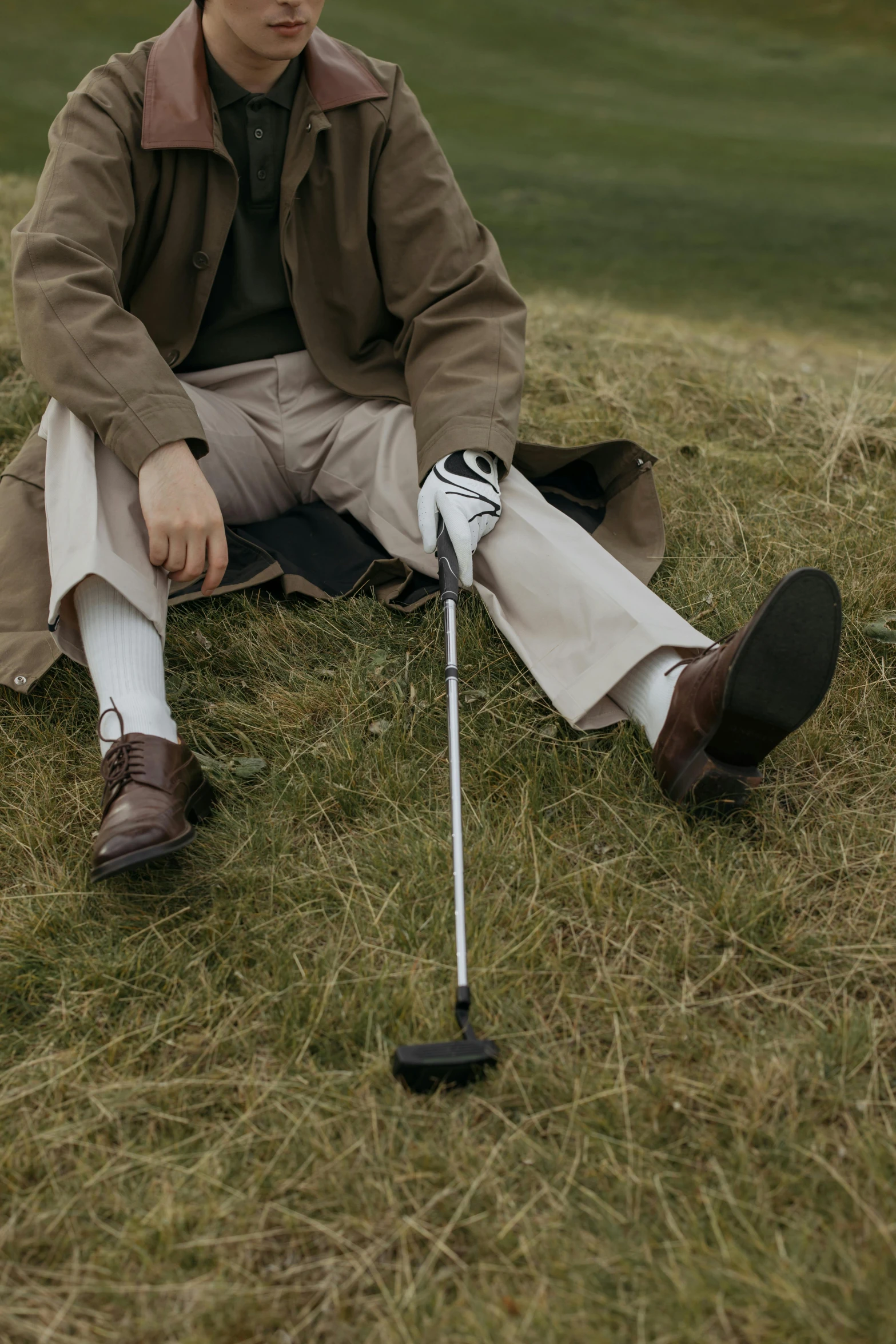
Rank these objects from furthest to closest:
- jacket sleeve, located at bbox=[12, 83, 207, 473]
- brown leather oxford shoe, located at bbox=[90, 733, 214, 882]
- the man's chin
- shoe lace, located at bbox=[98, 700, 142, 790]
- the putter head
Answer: the man's chin, jacket sleeve, located at bbox=[12, 83, 207, 473], shoe lace, located at bbox=[98, 700, 142, 790], brown leather oxford shoe, located at bbox=[90, 733, 214, 882], the putter head

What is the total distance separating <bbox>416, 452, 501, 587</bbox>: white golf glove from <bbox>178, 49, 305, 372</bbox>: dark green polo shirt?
0.65m

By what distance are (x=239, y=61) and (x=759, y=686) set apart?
1696 millimetres

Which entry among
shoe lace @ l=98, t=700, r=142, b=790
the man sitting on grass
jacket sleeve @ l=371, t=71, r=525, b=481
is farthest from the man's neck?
shoe lace @ l=98, t=700, r=142, b=790

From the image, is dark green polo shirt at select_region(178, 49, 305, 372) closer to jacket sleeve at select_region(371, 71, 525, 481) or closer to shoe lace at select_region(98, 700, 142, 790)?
jacket sleeve at select_region(371, 71, 525, 481)

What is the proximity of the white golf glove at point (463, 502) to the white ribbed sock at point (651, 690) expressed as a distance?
38 cm

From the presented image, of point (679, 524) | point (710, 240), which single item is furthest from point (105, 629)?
point (710, 240)

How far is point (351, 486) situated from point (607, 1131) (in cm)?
160

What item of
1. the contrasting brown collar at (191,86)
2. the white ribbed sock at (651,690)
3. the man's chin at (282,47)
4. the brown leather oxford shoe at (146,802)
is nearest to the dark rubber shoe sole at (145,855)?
Result: the brown leather oxford shoe at (146,802)

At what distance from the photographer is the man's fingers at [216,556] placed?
2123mm

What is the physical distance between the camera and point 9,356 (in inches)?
155

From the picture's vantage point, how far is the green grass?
9352mm

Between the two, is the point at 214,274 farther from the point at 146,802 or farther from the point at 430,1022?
Answer: the point at 430,1022

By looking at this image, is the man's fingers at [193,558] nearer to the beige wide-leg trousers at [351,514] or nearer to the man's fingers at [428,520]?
the beige wide-leg trousers at [351,514]

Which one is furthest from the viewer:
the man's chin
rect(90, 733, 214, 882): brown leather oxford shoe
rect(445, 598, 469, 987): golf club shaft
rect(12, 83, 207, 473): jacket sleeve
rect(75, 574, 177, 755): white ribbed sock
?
the man's chin
